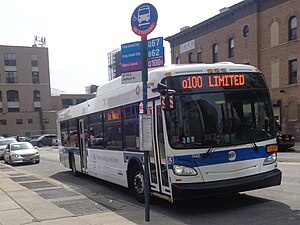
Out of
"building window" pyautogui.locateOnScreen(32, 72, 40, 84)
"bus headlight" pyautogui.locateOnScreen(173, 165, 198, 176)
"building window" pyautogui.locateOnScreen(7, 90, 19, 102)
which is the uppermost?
"building window" pyautogui.locateOnScreen(32, 72, 40, 84)

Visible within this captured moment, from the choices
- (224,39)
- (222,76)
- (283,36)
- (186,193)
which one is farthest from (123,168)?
(224,39)

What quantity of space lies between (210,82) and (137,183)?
117 inches

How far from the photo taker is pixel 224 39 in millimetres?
34031

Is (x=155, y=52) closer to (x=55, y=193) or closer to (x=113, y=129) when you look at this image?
(x=113, y=129)

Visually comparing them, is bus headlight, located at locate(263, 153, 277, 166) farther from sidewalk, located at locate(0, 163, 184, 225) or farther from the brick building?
the brick building

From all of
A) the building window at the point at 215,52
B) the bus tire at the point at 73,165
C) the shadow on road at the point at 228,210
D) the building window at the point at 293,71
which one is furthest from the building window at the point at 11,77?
the shadow on road at the point at 228,210

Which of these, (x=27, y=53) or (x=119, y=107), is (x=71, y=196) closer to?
(x=119, y=107)

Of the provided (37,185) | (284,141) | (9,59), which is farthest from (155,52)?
(9,59)

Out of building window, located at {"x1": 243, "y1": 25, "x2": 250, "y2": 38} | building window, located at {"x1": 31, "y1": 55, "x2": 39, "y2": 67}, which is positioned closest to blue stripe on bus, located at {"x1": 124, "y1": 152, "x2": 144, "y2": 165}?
building window, located at {"x1": 243, "y1": 25, "x2": 250, "y2": 38}

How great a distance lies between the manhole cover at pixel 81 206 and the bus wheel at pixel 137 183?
34.6 inches

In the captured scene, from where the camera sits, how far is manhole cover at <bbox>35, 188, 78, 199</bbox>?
9.45 metres

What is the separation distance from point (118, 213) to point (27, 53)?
237ft

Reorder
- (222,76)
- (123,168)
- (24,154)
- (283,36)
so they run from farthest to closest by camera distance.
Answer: (283,36), (24,154), (123,168), (222,76)

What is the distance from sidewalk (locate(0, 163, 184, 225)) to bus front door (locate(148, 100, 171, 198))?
0.53 m
